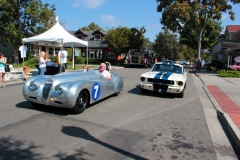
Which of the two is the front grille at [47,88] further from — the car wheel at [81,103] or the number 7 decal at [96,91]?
the number 7 decal at [96,91]

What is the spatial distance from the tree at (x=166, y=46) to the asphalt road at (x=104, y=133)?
55282mm

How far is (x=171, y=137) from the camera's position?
4527 millimetres

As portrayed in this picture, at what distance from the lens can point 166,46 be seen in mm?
60312

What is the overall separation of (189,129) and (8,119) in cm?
431

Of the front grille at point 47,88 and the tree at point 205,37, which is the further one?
the tree at point 205,37

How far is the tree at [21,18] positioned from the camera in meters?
22.3

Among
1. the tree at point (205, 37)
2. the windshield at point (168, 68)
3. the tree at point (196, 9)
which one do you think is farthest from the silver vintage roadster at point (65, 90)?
the tree at point (205, 37)

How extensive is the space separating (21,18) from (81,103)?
72.5ft

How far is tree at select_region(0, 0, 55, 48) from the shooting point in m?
22.3

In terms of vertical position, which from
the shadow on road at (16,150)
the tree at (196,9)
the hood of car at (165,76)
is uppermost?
the tree at (196,9)

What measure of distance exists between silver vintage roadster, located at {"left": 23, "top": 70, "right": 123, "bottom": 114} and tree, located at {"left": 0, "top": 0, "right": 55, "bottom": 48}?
63.4ft

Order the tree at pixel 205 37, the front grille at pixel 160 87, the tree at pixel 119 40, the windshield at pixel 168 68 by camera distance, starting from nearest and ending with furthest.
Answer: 1. the front grille at pixel 160 87
2. the windshield at pixel 168 68
3. the tree at pixel 119 40
4. the tree at pixel 205 37

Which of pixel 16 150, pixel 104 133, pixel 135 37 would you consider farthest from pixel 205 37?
pixel 16 150

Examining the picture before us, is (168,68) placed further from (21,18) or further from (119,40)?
(119,40)
